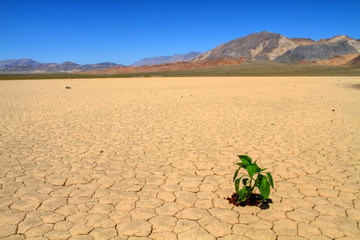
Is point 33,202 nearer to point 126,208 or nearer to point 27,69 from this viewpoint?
point 126,208

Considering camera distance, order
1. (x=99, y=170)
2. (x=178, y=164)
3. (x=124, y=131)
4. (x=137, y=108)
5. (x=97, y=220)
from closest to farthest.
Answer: (x=97, y=220)
(x=99, y=170)
(x=178, y=164)
(x=124, y=131)
(x=137, y=108)

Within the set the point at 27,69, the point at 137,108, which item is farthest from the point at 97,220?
the point at 27,69

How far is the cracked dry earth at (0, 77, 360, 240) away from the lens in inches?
105

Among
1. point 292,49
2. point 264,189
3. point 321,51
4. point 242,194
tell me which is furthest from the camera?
point 292,49

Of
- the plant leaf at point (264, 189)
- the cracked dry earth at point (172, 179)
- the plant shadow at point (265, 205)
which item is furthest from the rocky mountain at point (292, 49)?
the plant leaf at point (264, 189)

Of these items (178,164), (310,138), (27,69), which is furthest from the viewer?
(27,69)

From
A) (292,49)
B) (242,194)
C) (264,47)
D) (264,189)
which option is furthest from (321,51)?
(264,189)

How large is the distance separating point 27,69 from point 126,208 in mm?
230323

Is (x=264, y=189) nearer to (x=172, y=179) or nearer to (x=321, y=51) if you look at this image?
(x=172, y=179)

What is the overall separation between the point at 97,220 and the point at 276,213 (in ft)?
6.46

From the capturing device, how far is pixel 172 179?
3791 mm

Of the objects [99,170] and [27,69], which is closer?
[99,170]

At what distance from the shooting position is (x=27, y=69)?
198 metres

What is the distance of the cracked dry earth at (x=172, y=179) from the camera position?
8.73 ft
